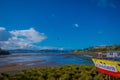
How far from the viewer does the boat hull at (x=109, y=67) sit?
16389mm

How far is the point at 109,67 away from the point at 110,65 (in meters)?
0.22

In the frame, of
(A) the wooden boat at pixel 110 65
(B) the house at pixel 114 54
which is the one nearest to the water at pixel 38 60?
(A) the wooden boat at pixel 110 65

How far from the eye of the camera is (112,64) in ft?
55.4

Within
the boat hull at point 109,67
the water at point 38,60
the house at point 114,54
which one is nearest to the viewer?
the boat hull at point 109,67

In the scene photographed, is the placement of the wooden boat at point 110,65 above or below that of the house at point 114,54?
below

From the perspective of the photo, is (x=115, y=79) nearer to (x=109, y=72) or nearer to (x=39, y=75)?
(x=109, y=72)

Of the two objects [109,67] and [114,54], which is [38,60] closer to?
[114,54]

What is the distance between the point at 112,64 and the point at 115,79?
6.07 ft

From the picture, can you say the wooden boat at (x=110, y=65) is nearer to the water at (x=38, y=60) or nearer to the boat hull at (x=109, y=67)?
the boat hull at (x=109, y=67)

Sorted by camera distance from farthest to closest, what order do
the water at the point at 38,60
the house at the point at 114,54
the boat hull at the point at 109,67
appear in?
the water at the point at 38,60, the house at the point at 114,54, the boat hull at the point at 109,67

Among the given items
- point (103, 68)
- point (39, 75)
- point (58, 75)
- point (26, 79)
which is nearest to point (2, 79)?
point (26, 79)

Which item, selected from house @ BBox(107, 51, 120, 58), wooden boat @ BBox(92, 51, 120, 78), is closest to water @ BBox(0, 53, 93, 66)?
wooden boat @ BBox(92, 51, 120, 78)

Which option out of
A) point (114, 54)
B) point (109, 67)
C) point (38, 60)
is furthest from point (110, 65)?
point (38, 60)

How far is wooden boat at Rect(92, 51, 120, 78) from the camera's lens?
646 inches
